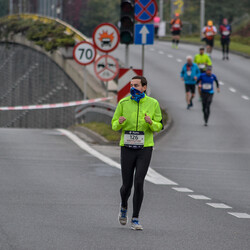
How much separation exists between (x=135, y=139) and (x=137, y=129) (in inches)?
5.3

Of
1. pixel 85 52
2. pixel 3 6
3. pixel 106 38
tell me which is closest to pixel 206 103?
pixel 106 38

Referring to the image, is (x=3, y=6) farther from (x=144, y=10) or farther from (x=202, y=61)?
(x=144, y=10)

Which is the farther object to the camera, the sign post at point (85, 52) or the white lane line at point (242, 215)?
the sign post at point (85, 52)

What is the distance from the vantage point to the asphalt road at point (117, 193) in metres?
8.88

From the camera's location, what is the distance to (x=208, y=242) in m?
8.78

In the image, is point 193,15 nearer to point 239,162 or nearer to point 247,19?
point 247,19

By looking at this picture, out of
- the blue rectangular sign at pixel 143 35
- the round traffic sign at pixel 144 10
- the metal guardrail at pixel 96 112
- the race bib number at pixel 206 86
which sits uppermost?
the round traffic sign at pixel 144 10

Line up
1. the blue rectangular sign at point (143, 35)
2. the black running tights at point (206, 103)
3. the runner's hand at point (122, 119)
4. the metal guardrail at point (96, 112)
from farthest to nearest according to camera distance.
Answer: the black running tights at point (206, 103), the metal guardrail at point (96, 112), the blue rectangular sign at point (143, 35), the runner's hand at point (122, 119)

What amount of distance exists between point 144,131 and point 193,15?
101336 mm

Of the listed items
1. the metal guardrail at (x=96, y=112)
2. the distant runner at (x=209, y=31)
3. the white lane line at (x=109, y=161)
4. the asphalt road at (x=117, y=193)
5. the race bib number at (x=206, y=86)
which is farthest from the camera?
the distant runner at (x=209, y=31)

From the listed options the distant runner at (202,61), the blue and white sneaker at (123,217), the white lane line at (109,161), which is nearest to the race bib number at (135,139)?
the blue and white sneaker at (123,217)

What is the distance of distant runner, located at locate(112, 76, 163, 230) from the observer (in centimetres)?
940

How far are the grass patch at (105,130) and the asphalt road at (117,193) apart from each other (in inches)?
35.6

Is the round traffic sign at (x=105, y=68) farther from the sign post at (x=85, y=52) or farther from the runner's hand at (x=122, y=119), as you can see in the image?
the runner's hand at (x=122, y=119)
